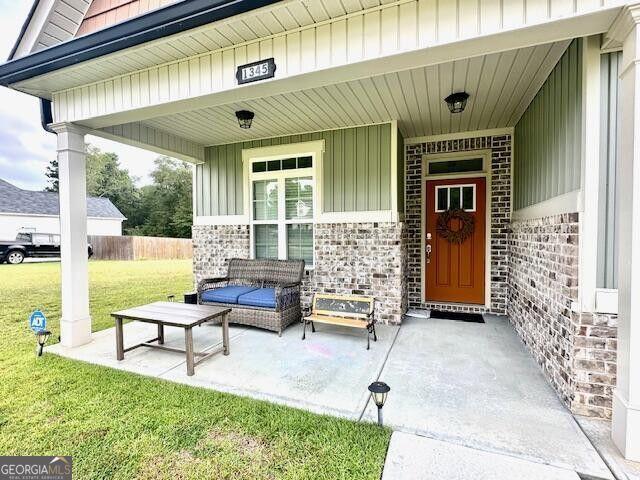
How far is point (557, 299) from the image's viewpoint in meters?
2.60

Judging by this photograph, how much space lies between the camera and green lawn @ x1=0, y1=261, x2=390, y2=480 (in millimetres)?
1774

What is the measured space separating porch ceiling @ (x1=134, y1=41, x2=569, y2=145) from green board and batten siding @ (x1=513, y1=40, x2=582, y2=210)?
19 cm

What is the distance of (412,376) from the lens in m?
2.90

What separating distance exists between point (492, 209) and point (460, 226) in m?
0.54

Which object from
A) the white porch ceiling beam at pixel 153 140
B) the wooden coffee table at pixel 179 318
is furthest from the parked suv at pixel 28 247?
the wooden coffee table at pixel 179 318

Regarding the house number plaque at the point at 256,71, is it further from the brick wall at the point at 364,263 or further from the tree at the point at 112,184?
the tree at the point at 112,184

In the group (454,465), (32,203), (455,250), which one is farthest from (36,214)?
(454,465)

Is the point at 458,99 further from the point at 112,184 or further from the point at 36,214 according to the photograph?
the point at 112,184

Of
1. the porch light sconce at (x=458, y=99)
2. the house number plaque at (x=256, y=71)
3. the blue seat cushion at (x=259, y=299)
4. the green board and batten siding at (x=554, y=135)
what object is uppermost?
the porch light sconce at (x=458, y=99)

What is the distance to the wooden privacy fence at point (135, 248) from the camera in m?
16.6

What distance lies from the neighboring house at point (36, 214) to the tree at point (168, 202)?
3.60 m

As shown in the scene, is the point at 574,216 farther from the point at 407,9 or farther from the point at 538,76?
the point at 407,9

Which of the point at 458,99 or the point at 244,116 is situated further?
the point at 244,116

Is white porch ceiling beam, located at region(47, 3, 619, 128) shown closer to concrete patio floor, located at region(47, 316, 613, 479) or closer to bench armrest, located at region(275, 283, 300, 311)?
bench armrest, located at region(275, 283, 300, 311)
